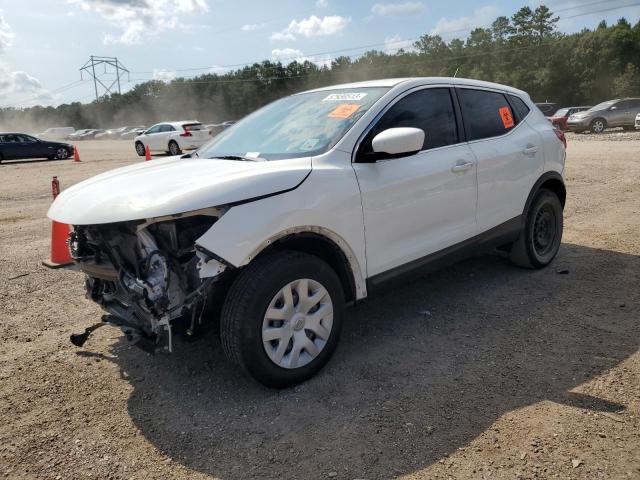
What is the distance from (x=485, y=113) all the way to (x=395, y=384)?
256 cm

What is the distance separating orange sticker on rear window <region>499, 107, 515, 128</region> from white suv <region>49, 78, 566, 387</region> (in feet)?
1.44

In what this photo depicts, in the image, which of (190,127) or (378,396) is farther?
(190,127)

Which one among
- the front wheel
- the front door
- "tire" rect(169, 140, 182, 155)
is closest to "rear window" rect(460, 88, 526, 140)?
the front door

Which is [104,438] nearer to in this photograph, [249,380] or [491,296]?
[249,380]

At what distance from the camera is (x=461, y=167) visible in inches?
155

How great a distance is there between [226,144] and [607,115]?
985 inches

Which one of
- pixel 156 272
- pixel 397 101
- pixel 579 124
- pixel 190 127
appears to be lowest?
pixel 156 272

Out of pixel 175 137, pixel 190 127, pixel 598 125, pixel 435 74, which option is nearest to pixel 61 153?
pixel 175 137

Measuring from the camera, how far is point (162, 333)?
2834 millimetres

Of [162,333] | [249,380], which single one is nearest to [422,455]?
[249,380]

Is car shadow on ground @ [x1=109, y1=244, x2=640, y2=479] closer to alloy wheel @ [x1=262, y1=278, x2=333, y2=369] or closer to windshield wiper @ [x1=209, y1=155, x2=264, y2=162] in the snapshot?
alloy wheel @ [x1=262, y1=278, x2=333, y2=369]

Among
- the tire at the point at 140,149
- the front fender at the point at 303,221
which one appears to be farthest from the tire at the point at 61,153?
the front fender at the point at 303,221

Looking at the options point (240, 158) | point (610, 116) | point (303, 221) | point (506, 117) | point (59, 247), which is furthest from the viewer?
point (610, 116)

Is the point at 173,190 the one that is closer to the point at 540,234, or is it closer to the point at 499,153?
the point at 499,153
